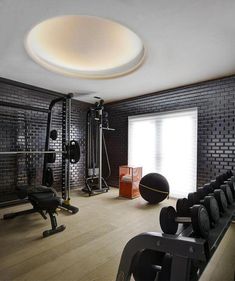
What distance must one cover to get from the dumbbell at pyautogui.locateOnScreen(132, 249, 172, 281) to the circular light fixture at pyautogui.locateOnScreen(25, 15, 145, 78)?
236 centimetres

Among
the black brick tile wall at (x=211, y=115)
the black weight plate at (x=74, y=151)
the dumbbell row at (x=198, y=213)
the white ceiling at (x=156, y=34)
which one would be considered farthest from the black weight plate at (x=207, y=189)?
the black weight plate at (x=74, y=151)

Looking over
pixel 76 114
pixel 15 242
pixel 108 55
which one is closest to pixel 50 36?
pixel 108 55

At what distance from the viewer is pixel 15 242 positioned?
7.29 feet

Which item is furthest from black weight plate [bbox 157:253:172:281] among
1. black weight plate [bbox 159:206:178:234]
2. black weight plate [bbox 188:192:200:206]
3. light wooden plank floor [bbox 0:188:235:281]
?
light wooden plank floor [bbox 0:188:235:281]

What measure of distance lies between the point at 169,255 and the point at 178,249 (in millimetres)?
128

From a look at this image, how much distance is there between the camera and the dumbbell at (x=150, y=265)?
97 cm

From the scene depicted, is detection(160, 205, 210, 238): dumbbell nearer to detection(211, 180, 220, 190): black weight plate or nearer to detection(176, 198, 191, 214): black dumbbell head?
detection(176, 198, 191, 214): black dumbbell head

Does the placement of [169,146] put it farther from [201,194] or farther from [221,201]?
[221,201]

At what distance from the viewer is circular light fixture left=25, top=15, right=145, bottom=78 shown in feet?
8.08

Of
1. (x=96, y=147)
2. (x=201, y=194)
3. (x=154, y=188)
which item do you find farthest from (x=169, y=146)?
(x=201, y=194)

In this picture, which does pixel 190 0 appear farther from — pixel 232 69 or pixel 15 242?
pixel 15 242

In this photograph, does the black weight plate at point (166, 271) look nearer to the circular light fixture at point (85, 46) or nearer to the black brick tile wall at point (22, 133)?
the circular light fixture at point (85, 46)

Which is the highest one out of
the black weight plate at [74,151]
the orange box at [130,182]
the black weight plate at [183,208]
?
the black weight plate at [74,151]

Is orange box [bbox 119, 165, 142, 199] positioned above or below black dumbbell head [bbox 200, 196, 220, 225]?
below
